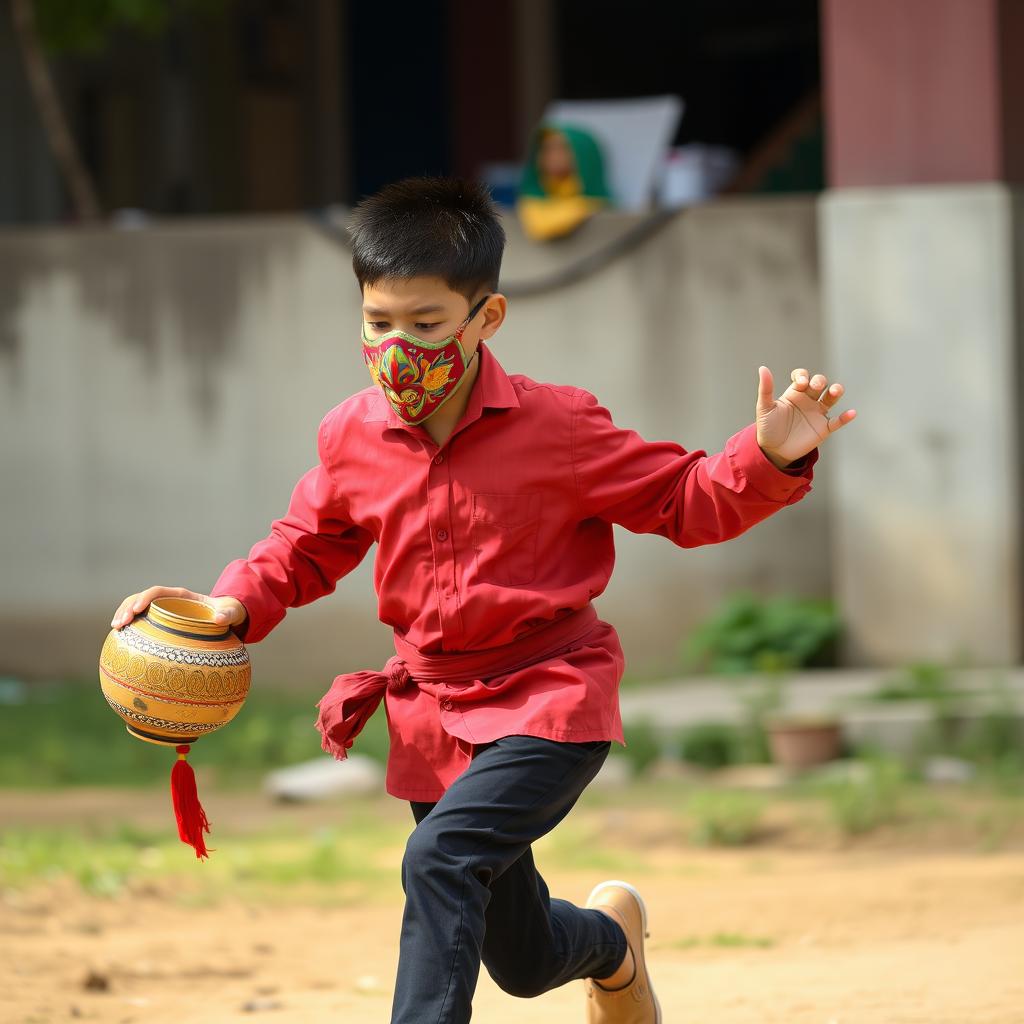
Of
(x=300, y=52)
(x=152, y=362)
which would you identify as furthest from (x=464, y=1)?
(x=152, y=362)

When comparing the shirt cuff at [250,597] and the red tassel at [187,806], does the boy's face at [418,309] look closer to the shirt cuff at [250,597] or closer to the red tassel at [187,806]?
the shirt cuff at [250,597]

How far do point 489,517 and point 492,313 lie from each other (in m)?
0.42

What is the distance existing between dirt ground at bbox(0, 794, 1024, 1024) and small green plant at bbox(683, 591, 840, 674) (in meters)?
2.24

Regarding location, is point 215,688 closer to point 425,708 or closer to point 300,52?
point 425,708

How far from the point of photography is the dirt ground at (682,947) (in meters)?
4.45

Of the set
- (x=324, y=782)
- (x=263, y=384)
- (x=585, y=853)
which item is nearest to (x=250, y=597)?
(x=585, y=853)

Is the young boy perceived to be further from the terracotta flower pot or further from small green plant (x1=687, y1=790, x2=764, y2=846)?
the terracotta flower pot

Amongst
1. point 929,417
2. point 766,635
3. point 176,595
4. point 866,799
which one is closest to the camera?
point 176,595

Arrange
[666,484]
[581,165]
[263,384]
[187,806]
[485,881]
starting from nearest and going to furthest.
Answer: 1. [485,881]
2. [666,484]
3. [187,806]
4. [581,165]
5. [263,384]

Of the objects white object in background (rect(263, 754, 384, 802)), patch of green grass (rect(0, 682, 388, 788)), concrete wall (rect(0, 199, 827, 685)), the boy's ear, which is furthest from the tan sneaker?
concrete wall (rect(0, 199, 827, 685))

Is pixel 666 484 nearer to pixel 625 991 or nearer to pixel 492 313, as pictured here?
pixel 492 313

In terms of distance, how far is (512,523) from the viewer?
133 inches

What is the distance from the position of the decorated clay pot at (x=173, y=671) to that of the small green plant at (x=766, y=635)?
543 cm

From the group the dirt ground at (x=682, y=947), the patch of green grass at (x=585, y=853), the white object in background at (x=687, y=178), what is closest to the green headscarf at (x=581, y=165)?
the white object in background at (x=687, y=178)
